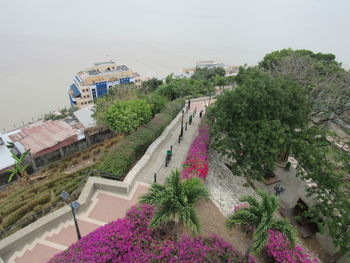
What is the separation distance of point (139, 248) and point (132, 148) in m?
6.69

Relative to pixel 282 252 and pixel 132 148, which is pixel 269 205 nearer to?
pixel 282 252

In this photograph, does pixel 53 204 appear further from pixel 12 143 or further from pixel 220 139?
pixel 12 143

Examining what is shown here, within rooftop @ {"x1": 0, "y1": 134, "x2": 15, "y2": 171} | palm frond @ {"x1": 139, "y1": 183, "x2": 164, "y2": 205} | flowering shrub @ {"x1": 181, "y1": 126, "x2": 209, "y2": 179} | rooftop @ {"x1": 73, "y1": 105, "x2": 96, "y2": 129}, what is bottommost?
rooftop @ {"x1": 73, "y1": 105, "x2": 96, "y2": 129}

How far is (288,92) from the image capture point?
11148 mm

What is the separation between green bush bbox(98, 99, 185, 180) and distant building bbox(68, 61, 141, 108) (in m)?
31.5

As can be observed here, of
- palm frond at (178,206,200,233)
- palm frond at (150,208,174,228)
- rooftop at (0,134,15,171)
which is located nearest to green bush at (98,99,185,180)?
palm frond at (150,208,174,228)

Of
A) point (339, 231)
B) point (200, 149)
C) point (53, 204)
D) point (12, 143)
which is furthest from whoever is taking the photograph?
point (12, 143)

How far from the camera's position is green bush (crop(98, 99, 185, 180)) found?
11.7 m

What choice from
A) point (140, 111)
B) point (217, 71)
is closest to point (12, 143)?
point (140, 111)

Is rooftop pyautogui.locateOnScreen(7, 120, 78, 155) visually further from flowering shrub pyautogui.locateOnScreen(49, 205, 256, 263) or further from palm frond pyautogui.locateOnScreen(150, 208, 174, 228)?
palm frond pyautogui.locateOnScreen(150, 208, 174, 228)

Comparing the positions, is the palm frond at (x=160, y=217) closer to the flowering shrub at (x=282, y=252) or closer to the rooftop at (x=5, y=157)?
the flowering shrub at (x=282, y=252)

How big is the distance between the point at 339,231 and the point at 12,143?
22117 millimetres

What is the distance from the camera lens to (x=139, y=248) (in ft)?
23.7

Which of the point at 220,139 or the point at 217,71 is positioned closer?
the point at 220,139
